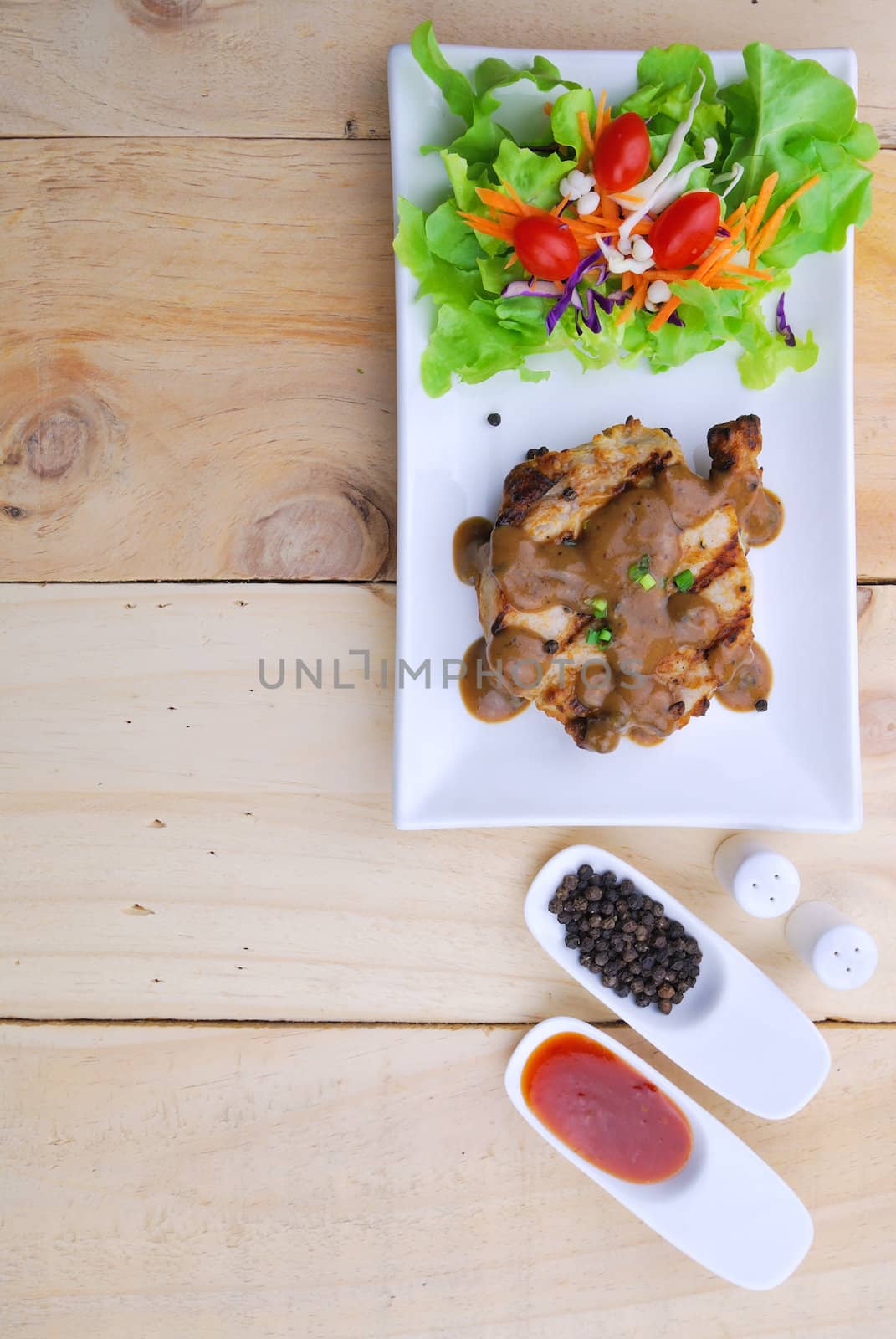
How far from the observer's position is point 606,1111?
8.89ft

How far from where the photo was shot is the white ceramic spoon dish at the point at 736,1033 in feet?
8.69

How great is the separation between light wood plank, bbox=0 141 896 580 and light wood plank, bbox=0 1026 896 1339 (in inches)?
61.4

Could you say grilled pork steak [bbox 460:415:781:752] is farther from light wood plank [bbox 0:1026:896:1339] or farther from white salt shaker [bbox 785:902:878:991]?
light wood plank [bbox 0:1026:896:1339]

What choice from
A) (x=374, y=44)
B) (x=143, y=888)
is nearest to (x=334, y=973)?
(x=143, y=888)

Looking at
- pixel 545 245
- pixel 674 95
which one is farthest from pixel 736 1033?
pixel 674 95

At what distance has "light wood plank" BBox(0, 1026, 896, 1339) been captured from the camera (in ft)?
9.29

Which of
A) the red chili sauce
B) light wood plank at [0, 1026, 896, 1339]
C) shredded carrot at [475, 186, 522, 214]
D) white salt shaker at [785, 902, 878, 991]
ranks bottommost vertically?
light wood plank at [0, 1026, 896, 1339]

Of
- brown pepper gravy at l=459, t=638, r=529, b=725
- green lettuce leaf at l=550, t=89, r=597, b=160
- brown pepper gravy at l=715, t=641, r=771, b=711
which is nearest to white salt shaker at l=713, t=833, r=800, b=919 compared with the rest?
brown pepper gravy at l=715, t=641, r=771, b=711

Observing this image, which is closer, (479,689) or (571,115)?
(571,115)

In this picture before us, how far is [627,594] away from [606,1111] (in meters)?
1.58

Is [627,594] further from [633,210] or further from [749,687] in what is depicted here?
[633,210]

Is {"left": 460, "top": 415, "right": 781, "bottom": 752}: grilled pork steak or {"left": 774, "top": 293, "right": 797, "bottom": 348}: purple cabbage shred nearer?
{"left": 460, "top": 415, "right": 781, "bottom": 752}: grilled pork steak

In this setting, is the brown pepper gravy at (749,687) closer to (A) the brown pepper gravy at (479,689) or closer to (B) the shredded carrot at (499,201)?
(A) the brown pepper gravy at (479,689)

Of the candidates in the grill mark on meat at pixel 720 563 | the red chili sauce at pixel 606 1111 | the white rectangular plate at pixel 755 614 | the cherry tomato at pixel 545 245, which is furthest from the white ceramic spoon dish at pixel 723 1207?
the cherry tomato at pixel 545 245
